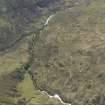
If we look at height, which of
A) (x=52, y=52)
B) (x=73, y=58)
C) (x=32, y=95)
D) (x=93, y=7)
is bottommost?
(x=93, y=7)

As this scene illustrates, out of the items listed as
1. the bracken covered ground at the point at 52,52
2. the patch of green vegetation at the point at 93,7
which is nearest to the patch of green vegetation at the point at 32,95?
the bracken covered ground at the point at 52,52

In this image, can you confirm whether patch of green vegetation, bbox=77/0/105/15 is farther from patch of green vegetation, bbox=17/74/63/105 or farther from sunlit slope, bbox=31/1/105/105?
patch of green vegetation, bbox=17/74/63/105

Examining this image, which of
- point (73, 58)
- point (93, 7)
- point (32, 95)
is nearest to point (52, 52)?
point (73, 58)

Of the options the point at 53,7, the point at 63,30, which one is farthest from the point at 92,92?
the point at 53,7

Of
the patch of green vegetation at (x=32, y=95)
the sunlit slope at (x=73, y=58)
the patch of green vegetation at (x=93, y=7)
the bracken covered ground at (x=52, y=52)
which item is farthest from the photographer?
the patch of green vegetation at (x=93, y=7)

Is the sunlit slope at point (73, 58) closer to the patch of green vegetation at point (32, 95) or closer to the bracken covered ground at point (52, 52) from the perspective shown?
the bracken covered ground at point (52, 52)

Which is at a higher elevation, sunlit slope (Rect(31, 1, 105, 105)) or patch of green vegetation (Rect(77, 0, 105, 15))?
sunlit slope (Rect(31, 1, 105, 105))

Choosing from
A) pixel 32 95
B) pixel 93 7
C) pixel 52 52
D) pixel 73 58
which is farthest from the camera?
pixel 93 7

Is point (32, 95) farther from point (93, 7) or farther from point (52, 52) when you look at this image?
point (93, 7)

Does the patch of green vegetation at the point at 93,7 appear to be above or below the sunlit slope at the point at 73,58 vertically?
below

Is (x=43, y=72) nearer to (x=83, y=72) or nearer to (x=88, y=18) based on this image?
(x=83, y=72)

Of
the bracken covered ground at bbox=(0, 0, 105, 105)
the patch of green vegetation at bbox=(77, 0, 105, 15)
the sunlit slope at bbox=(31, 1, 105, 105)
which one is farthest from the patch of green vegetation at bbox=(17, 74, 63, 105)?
the patch of green vegetation at bbox=(77, 0, 105, 15)

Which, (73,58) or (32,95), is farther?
(73,58)
